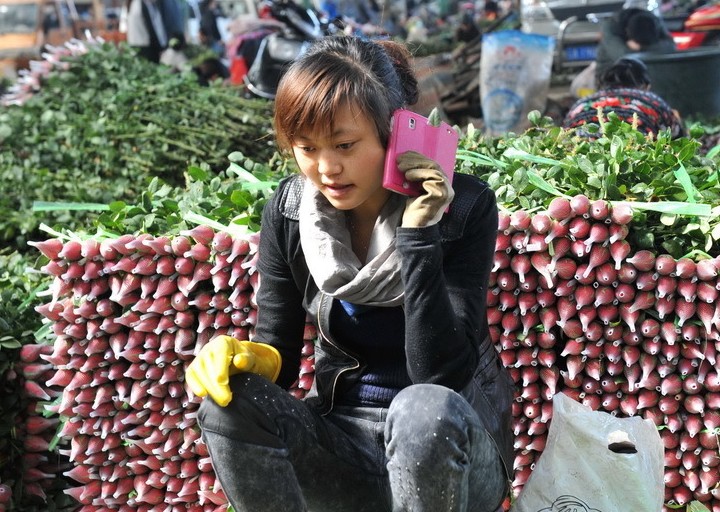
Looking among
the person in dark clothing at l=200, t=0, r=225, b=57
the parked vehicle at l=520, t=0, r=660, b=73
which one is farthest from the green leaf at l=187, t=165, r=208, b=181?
the person in dark clothing at l=200, t=0, r=225, b=57

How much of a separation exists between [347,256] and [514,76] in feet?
13.4

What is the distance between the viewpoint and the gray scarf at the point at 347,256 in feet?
5.50

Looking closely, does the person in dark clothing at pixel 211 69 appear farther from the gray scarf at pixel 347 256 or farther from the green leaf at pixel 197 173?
the gray scarf at pixel 347 256

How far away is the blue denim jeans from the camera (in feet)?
4.98

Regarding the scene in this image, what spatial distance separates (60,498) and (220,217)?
34.5 inches

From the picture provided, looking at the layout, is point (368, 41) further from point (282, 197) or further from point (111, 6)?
point (111, 6)

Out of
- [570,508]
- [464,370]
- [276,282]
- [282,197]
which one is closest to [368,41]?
[282,197]

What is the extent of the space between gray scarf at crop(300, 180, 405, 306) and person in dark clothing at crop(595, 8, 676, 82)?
4.79 meters

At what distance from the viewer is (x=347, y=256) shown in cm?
173

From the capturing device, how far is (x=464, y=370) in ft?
5.49

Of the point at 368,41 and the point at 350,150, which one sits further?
the point at 368,41

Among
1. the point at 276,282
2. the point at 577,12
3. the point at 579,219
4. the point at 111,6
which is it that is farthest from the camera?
the point at 111,6

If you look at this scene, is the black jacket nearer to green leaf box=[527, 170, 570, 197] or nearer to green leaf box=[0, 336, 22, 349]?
green leaf box=[527, 170, 570, 197]

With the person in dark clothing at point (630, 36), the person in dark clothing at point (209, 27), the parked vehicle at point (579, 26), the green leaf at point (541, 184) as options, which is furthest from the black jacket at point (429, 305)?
the person in dark clothing at point (209, 27)
